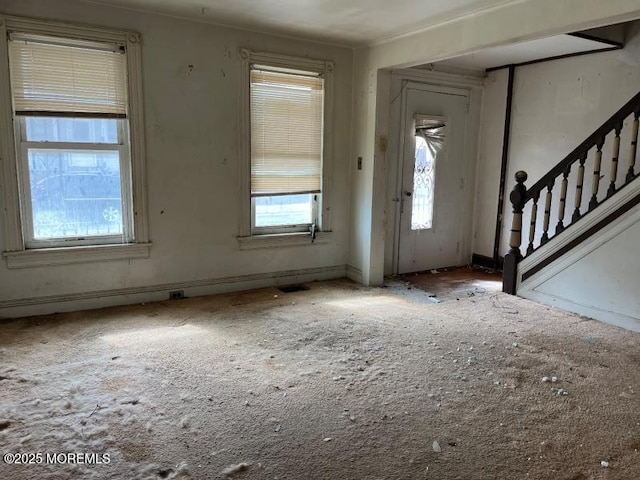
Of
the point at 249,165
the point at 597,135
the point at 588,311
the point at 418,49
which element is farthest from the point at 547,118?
the point at 249,165

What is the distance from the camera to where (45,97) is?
3816 millimetres

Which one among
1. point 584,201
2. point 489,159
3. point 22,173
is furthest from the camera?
point 489,159

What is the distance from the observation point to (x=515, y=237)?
4957mm

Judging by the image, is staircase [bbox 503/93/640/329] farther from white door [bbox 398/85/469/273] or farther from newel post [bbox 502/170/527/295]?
white door [bbox 398/85/469/273]

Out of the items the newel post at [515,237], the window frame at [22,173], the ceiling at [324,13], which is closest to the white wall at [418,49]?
the ceiling at [324,13]

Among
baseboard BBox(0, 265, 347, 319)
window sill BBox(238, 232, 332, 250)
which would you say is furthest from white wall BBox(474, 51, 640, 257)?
window sill BBox(238, 232, 332, 250)

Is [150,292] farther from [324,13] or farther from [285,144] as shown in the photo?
[324,13]

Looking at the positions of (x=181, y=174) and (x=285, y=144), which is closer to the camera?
(x=181, y=174)

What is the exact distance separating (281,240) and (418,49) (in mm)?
2264

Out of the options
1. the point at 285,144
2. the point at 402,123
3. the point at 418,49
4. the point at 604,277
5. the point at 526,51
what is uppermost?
the point at 526,51

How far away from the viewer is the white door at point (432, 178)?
225 inches

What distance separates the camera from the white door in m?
5.71

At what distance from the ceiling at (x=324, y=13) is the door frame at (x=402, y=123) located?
950 mm

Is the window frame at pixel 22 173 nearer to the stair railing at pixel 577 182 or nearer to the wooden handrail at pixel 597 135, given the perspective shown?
the stair railing at pixel 577 182
